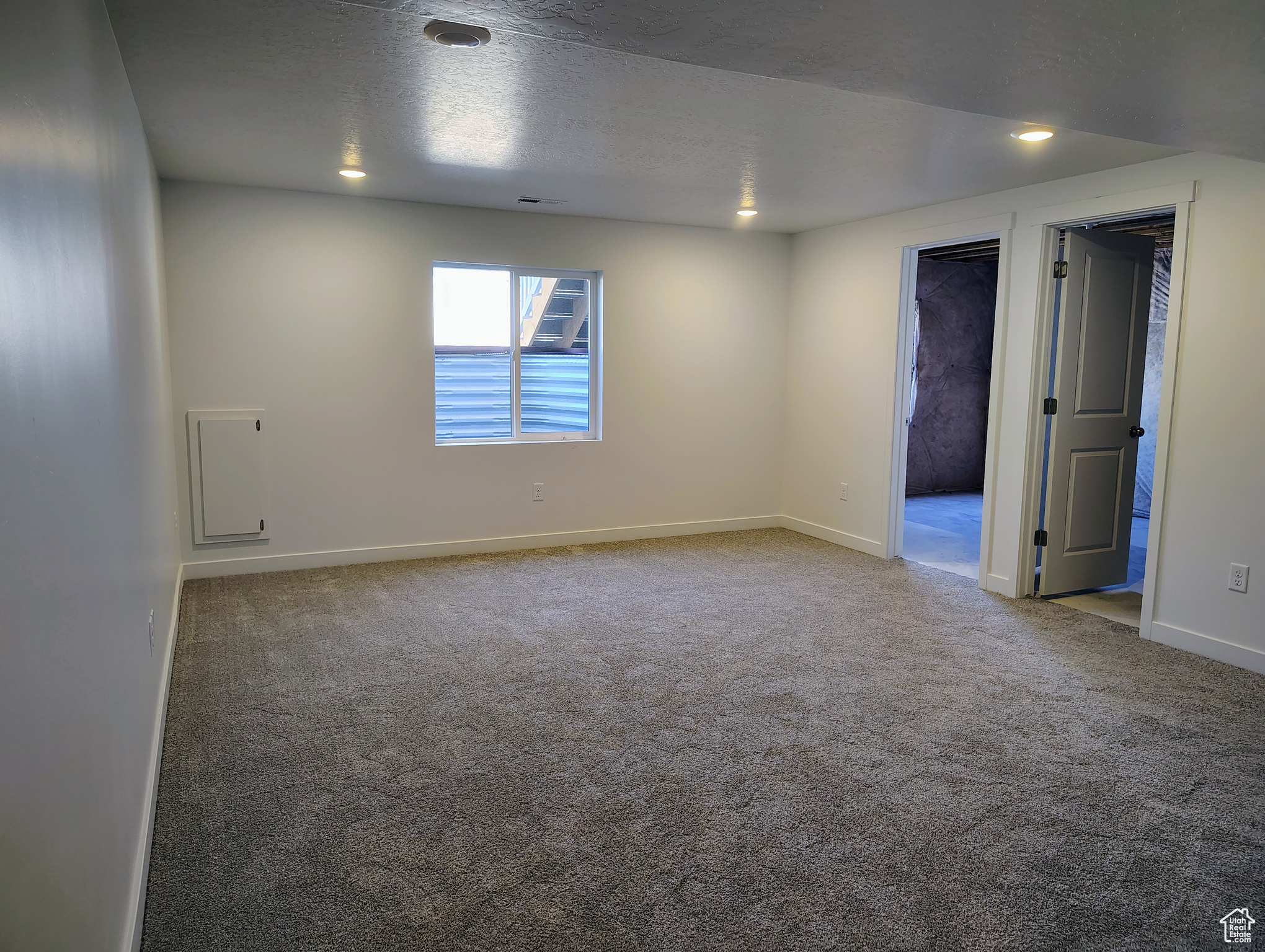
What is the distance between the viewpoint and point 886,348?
5457mm

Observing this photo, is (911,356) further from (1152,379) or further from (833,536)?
(1152,379)

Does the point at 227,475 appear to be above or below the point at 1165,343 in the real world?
below

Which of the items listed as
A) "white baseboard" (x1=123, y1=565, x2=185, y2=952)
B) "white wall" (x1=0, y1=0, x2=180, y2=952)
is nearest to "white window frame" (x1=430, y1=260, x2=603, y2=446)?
"white baseboard" (x1=123, y1=565, x2=185, y2=952)

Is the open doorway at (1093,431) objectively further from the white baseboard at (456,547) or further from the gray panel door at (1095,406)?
the white baseboard at (456,547)

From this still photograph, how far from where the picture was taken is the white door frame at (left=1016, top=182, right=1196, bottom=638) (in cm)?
377

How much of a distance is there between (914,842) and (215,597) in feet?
12.5

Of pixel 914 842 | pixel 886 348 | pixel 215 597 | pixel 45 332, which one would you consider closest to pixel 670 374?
pixel 886 348

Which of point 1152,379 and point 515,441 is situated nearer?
point 515,441

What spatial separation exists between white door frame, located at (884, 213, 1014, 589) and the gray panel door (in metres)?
0.30

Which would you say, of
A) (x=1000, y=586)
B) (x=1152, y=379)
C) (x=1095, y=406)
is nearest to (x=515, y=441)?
(x=1000, y=586)

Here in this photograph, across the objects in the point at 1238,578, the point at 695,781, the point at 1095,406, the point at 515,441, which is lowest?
the point at 695,781

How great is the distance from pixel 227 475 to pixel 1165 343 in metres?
5.24

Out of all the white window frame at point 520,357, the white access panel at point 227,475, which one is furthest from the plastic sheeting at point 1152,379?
Result: the white access panel at point 227,475

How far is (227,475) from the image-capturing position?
4.84m
